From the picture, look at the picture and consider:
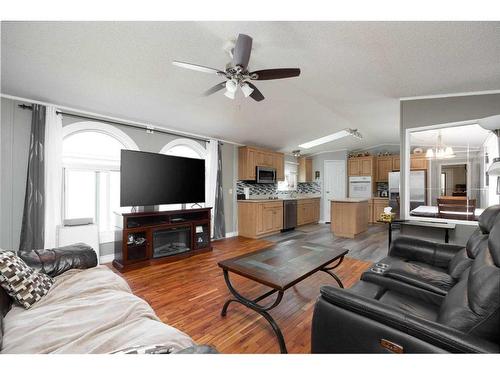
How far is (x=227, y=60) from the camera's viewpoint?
225 centimetres

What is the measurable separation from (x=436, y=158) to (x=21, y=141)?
5686 millimetres

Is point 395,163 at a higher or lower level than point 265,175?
higher

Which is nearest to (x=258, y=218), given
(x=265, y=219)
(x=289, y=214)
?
(x=265, y=219)

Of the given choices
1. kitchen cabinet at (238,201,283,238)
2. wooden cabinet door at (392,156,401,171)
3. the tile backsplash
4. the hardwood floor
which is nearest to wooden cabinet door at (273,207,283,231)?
kitchen cabinet at (238,201,283,238)

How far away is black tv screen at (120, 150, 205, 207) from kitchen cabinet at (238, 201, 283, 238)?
1.42 meters

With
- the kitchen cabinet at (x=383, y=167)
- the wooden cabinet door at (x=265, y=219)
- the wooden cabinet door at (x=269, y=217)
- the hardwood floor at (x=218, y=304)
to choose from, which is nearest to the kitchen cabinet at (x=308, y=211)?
the wooden cabinet door at (x=269, y=217)

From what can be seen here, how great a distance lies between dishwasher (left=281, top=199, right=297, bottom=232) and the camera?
5.74 m

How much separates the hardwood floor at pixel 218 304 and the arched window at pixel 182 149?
48.3 inches

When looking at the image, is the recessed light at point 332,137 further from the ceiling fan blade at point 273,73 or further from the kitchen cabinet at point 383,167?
the ceiling fan blade at point 273,73

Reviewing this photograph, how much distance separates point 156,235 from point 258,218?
7.67 ft

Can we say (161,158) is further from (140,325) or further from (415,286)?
(415,286)

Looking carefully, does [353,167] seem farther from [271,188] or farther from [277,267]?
[277,267]

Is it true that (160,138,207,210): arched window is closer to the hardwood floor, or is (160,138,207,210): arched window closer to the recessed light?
the hardwood floor
